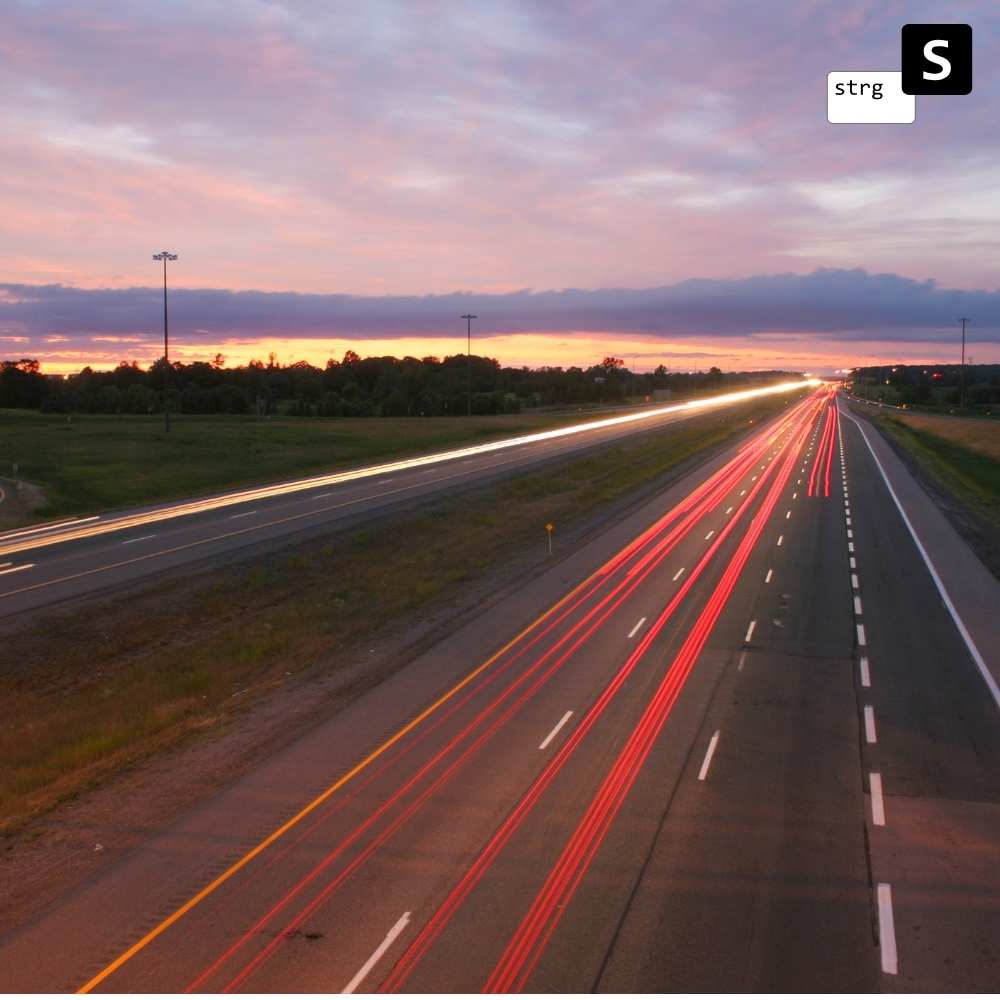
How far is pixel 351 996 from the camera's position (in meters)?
9.05

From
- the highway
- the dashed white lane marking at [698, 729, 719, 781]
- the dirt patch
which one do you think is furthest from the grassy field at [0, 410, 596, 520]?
the dashed white lane marking at [698, 729, 719, 781]

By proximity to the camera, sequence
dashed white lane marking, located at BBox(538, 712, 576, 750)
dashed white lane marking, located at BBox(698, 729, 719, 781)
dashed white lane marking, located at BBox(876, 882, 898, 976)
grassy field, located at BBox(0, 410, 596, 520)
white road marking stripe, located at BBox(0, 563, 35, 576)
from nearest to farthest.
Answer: dashed white lane marking, located at BBox(876, 882, 898, 976) < dashed white lane marking, located at BBox(698, 729, 719, 781) < dashed white lane marking, located at BBox(538, 712, 576, 750) < white road marking stripe, located at BBox(0, 563, 35, 576) < grassy field, located at BBox(0, 410, 596, 520)

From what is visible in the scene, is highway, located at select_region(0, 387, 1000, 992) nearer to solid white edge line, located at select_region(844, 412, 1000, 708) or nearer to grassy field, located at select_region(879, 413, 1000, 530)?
solid white edge line, located at select_region(844, 412, 1000, 708)

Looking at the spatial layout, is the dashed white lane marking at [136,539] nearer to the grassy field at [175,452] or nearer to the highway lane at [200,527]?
the highway lane at [200,527]

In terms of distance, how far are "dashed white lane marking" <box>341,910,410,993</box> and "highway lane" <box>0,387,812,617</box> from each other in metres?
18.7

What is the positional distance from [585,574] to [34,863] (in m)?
19.8

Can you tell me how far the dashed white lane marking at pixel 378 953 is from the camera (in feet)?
30.3

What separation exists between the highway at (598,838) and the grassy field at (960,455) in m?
27.3

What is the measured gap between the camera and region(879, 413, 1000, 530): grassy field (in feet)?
169

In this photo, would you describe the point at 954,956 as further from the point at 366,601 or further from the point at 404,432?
the point at 404,432

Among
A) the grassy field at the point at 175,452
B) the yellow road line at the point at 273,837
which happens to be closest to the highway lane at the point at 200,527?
the grassy field at the point at 175,452

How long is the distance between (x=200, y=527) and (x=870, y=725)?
29541 mm

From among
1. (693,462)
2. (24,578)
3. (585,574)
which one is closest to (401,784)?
(585,574)

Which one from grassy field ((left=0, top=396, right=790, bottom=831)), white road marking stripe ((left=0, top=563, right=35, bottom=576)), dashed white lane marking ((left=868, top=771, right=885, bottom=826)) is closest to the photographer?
dashed white lane marking ((left=868, top=771, right=885, bottom=826))
